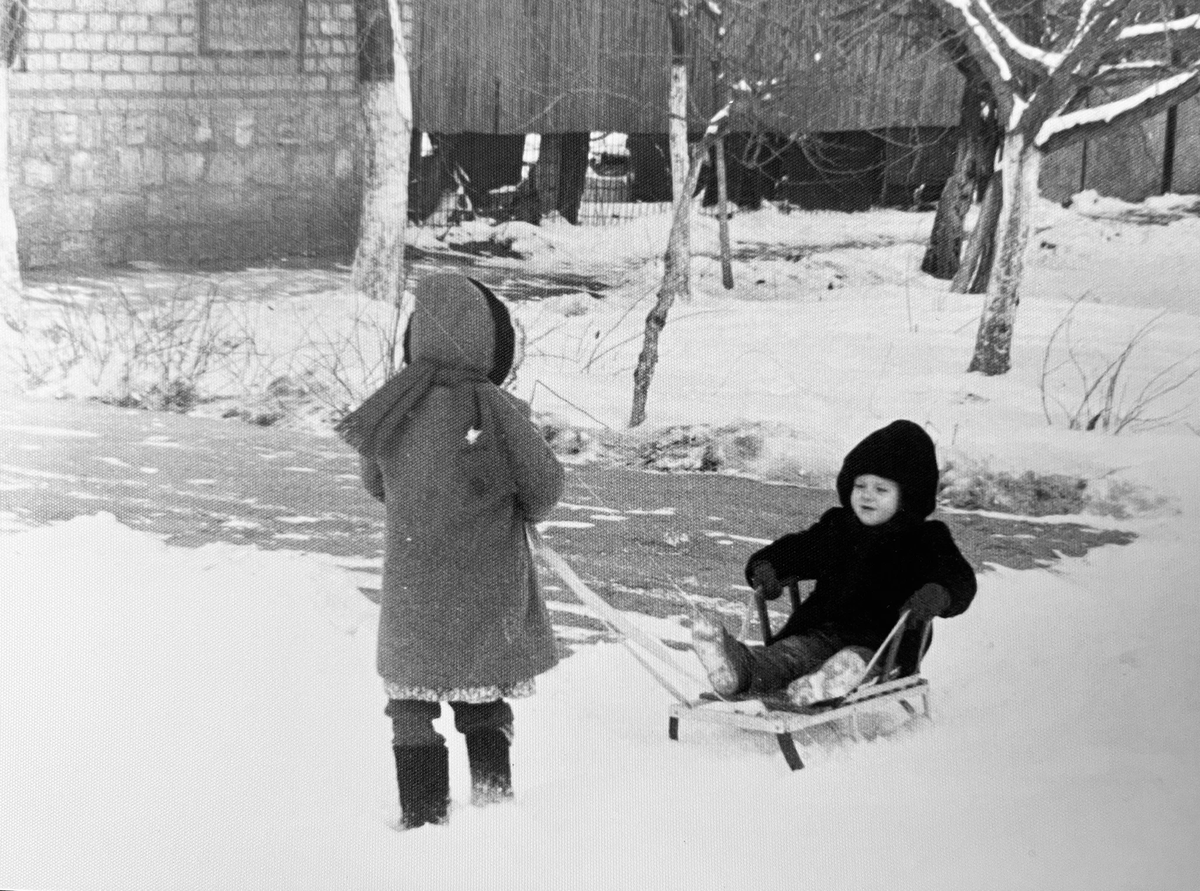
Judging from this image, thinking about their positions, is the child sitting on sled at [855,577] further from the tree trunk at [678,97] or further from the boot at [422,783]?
the tree trunk at [678,97]

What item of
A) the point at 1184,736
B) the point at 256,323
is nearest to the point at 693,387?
the point at 256,323

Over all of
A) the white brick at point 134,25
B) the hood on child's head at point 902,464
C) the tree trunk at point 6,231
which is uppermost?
the white brick at point 134,25

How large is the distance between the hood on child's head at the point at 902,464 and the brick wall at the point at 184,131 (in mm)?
1304

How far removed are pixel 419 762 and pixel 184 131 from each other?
1608mm

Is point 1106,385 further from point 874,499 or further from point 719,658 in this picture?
point 719,658

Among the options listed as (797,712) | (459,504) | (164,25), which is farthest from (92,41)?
(797,712)

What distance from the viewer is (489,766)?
10.3 ft

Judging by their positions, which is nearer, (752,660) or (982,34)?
(752,660)

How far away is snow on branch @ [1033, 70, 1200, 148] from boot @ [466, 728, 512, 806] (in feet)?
5.63

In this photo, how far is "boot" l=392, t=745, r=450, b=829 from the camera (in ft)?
10.3

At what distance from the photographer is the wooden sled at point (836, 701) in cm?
292

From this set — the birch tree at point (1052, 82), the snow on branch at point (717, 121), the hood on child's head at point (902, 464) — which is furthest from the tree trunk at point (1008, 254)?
the snow on branch at point (717, 121)

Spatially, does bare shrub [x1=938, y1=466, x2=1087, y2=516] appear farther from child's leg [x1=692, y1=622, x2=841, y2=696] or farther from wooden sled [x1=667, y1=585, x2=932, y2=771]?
child's leg [x1=692, y1=622, x2=841, y2=696]

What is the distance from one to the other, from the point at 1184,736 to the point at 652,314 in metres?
1.46
